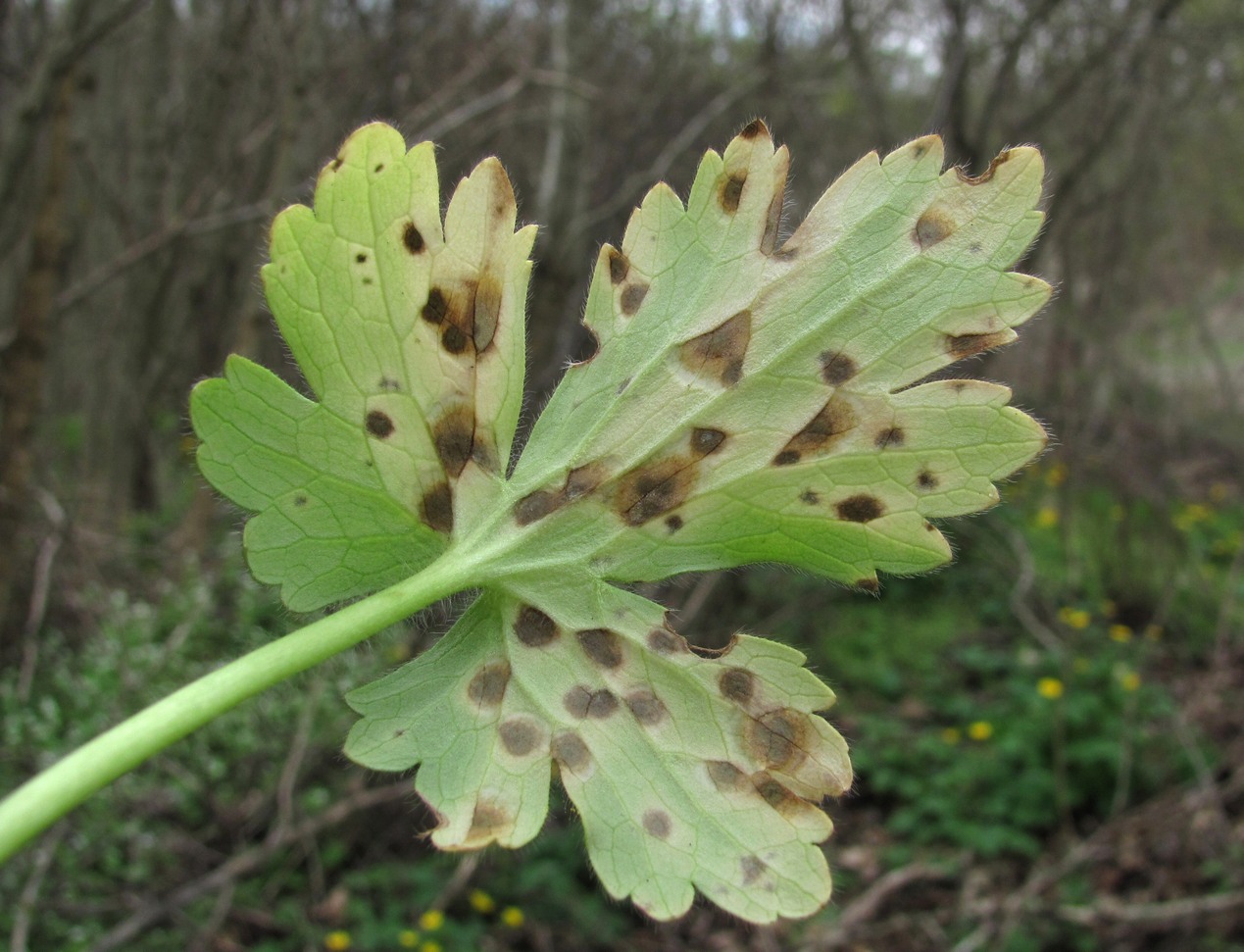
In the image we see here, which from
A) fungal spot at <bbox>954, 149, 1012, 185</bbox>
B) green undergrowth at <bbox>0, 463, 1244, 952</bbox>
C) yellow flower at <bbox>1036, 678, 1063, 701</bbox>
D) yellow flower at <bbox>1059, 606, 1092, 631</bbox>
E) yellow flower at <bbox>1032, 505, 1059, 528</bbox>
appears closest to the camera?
fungal spot at <bbox>954, 149, 1012, 185</bbox>

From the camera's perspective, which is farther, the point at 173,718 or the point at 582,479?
the point at 582,479

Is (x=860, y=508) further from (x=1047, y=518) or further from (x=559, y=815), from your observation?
(x=1047, y=518)

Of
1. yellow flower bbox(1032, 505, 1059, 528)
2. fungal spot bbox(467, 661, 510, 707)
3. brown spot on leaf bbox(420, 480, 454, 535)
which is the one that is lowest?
yellow flower bbox(1032, 505, 1059, 528)

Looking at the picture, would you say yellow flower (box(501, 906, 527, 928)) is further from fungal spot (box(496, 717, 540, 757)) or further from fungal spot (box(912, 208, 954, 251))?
fungal spot (box(912, 208, 954, 251))

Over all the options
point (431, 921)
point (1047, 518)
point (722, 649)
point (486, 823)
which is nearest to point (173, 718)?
point (486, 823)

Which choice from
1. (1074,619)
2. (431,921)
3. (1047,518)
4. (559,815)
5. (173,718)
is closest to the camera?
(173,718)

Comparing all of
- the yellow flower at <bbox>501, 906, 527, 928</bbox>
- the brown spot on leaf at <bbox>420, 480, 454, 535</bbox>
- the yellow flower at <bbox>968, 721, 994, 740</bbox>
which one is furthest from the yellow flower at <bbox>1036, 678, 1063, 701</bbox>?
the brown spot on leaf at <bbox>420, 480, 454, 535</bbox>

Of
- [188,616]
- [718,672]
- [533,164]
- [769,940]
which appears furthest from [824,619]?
[718,672]
